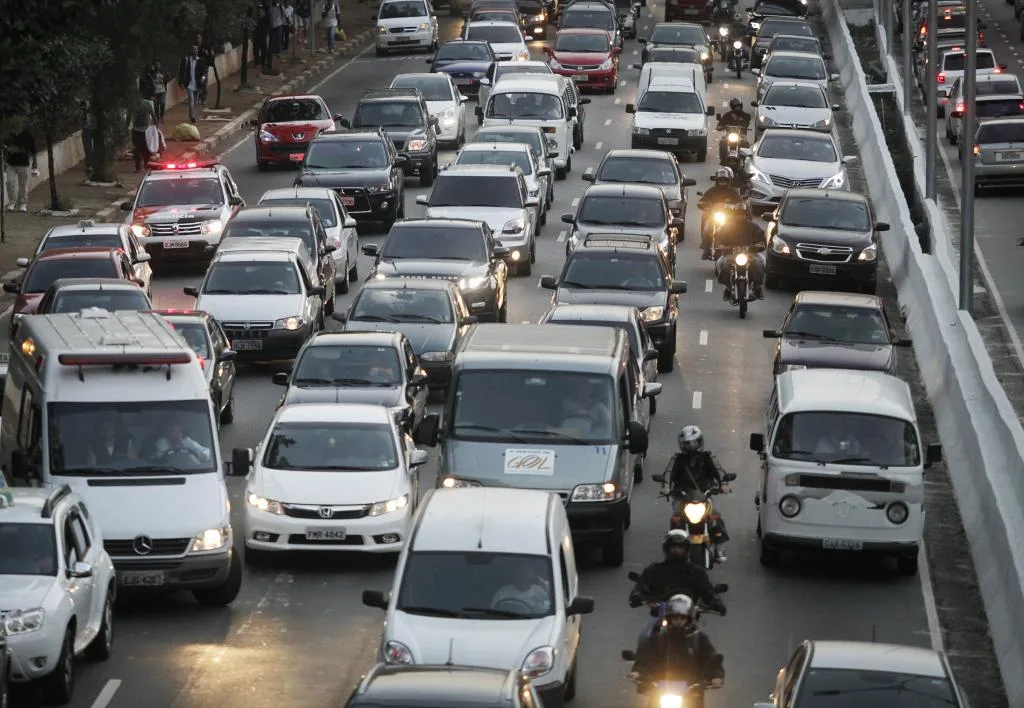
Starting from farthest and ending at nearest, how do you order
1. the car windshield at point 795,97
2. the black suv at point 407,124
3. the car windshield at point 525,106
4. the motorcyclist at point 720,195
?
the car windshield at point 795,97 → the car windshield at point 525,106 → the black suv at point 407,124 → the motorcyclist at point 720,195

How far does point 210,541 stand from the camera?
18.5m

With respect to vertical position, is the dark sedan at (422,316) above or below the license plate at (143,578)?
below

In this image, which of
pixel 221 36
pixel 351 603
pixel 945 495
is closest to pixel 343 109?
pixel 221 36

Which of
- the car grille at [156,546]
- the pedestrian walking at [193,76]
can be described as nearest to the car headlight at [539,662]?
the car grille at [156,546]

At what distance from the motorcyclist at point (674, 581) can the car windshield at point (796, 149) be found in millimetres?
27416

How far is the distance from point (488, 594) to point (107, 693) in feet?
10.5

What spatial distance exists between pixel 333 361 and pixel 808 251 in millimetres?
12247

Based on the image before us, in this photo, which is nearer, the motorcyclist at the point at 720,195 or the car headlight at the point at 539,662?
the car headlight at the point at 539,662

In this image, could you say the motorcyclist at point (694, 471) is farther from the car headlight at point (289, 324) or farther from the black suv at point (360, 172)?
the black suv at point (360, 172)

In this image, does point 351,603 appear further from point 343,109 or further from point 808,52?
point 808,52

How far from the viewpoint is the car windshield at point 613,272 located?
29913 millimetres

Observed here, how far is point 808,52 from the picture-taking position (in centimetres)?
6228

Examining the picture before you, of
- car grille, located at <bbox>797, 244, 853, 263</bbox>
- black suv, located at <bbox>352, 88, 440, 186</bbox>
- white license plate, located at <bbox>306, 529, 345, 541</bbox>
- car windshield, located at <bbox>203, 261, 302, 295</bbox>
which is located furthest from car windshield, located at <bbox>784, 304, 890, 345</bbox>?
black suv, located at <bbox>352, 88, 440, 186</bbox>

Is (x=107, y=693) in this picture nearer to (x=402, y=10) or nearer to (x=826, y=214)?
(x=826, y=214)
